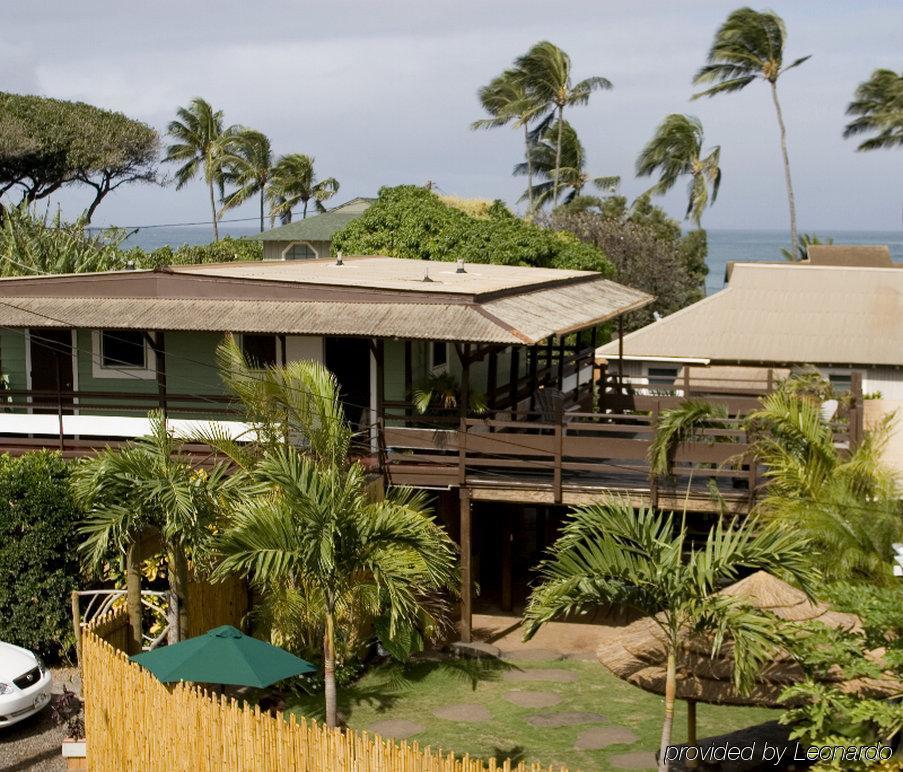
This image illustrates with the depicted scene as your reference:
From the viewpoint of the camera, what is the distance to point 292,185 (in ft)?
238

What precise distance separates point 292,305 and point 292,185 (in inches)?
2151

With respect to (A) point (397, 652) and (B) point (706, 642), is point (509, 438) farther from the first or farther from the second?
(B) point (706, 642)

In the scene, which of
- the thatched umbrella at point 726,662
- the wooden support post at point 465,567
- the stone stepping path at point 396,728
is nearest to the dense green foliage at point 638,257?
the wooden support post at point 465,567

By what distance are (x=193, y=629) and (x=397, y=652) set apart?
2.84 meters

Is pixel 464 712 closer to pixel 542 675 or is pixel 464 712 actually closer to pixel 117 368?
pixel 542 675

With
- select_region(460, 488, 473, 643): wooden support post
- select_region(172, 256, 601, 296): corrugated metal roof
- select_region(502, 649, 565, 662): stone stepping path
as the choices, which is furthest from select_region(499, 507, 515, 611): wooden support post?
select_region(172, 256, 601, 296): corrugated metal roof

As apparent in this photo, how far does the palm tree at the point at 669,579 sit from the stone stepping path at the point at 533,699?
5094mm

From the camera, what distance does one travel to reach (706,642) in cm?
1190

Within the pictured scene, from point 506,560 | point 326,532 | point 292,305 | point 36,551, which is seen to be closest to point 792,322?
point 506,560

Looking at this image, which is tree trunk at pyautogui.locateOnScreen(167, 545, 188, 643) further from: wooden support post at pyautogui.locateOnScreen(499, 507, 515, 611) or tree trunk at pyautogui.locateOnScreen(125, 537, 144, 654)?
wooden support post at pyautogui.locateOnScreen(499, 507, 515, 611)

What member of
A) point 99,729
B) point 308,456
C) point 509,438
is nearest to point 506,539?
point 509,438

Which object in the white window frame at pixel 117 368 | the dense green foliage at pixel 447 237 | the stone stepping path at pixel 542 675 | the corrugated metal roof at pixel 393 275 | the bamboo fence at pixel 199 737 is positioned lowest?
the stone stepping path at pixel 542 675

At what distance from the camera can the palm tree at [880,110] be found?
201 ft

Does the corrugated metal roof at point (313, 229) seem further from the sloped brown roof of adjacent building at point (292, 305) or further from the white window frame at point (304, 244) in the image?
the sloped brown roof of adjacent building at point (292, 305)
